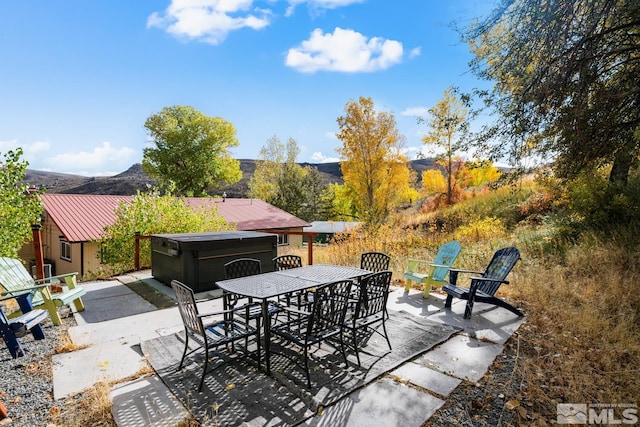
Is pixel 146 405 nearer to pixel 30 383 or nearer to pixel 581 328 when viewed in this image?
pixel 30 383

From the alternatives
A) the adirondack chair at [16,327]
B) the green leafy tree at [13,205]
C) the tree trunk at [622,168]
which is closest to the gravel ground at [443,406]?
the adirondack chair at [16,327]

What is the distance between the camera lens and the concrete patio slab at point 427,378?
2.63 m

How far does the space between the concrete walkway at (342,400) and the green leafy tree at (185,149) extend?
77.7ft

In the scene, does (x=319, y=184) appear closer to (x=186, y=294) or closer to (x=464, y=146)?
(x=464, y=146)

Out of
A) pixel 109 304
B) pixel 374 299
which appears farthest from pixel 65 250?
pixel 374 299

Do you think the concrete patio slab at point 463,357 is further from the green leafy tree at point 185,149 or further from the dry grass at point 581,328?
the green leafy tree at point 185,149

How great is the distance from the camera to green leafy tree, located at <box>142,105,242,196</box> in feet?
87.6

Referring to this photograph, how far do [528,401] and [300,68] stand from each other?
1120 cm

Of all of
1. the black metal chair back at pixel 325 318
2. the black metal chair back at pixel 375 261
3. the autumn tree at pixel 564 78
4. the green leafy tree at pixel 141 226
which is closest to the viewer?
the black metal chair back at pixel 325 318

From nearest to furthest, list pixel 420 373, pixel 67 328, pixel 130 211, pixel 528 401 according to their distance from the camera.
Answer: pixel 528 401
pixel 420 373
pixel 67 328
pixel 130 211

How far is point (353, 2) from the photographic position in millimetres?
6230

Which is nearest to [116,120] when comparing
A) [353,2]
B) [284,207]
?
[353,2]

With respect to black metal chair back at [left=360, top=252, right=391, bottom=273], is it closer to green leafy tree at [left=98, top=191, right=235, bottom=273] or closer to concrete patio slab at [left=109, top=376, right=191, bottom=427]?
concrete patio slab at [left=109, top=376, right=191, bottom=427]

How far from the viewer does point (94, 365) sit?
121 inches
